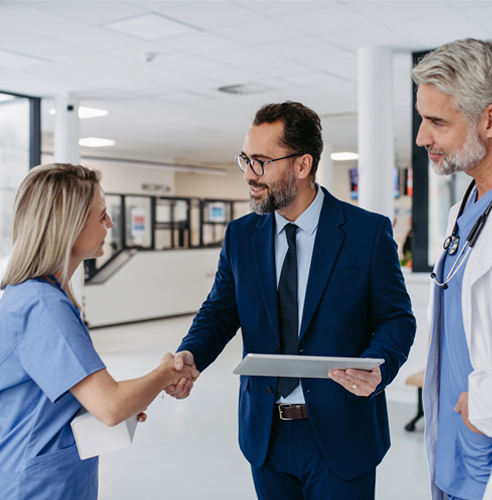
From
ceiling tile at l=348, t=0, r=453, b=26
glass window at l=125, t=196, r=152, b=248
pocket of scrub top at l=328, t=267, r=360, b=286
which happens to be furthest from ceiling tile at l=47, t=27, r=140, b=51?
glass window at l=125, t=196, r=152, b=248

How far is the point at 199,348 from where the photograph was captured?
2084mm

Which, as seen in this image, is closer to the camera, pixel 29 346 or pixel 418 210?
pixel 29 346

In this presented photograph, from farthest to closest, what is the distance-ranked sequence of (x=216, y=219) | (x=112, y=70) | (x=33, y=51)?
(x=216, y=219) < (x=112, y=70) < (x=33, y=51)

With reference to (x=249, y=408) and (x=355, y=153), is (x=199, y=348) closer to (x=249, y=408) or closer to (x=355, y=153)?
(x=249, y=408)

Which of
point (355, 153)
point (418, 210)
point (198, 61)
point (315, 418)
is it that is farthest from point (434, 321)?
point (355, 153)

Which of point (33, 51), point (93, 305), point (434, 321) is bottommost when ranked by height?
point (93, 305)

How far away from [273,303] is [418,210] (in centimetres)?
→ 405

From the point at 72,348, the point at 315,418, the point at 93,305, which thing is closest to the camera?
the point at 72,348

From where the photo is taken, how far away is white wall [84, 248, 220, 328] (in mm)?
9688

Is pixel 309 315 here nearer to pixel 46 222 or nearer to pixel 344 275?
pixel 344 275

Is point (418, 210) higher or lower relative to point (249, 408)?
higher

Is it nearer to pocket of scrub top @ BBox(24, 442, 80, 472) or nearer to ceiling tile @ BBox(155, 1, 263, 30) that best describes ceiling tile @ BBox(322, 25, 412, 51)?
ceiling tile @ BBox(155, 1, 263, 30)

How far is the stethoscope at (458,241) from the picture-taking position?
143 centimetres

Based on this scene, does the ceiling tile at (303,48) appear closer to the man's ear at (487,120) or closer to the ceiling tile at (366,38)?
the ceiling tile at (366,38)
